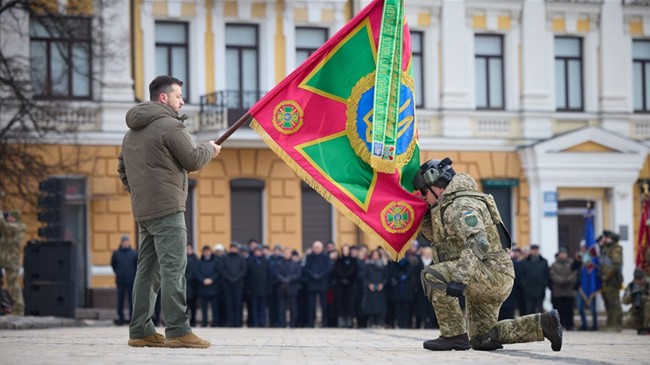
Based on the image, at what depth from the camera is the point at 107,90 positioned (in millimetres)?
32062

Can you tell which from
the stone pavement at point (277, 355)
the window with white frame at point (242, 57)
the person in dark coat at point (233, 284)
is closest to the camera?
the stone pavement at point (277, 355)

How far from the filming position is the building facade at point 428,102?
31.9m

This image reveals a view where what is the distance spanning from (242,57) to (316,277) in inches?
351

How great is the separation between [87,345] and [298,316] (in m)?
15.6

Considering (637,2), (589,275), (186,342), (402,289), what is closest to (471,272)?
(186,342)

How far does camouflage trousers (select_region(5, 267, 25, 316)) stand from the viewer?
23.8 m

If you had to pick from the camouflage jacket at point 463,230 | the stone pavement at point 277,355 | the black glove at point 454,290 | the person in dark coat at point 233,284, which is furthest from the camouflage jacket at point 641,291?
the black glove at point 454,290

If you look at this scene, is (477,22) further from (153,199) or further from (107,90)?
(153,199)

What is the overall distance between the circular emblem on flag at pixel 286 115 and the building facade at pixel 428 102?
1891 centimetres

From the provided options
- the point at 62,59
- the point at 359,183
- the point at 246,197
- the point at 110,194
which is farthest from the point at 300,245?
the point at 359,183

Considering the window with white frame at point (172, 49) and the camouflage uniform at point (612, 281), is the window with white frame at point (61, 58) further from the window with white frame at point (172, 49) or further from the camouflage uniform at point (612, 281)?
the camouflage uniform at point (612, 281)

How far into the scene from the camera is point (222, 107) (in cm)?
3219

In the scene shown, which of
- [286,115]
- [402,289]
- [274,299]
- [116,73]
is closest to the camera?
[286,115]

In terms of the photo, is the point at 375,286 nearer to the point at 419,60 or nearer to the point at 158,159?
the point at 419,60
